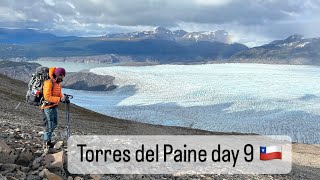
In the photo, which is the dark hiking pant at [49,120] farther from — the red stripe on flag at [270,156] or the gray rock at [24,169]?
the red stripe on flag at [270,156]

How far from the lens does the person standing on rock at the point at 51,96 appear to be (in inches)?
367

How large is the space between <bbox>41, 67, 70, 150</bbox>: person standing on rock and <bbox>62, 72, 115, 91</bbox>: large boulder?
101 m

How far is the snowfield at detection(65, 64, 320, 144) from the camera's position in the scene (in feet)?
196

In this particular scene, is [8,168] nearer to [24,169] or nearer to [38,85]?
[24,169]

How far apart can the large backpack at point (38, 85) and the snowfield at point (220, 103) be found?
155 feet

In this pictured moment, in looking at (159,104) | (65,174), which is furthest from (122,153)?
(159,104)

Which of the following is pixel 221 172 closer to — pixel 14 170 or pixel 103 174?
pixel 103 174

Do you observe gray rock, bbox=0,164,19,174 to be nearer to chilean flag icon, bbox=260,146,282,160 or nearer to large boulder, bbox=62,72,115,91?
chilean flag icon, bbox=260,146,282,160

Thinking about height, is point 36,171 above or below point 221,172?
above

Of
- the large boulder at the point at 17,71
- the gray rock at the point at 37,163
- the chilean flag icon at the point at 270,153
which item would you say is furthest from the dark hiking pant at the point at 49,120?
the large boulder at the point at 17,71

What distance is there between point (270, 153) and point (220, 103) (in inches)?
2165

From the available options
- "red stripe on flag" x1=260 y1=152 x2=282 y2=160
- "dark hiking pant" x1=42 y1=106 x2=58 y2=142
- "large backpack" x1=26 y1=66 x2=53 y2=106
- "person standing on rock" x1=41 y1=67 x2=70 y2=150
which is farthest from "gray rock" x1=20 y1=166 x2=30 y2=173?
"red stripe on flag" x1=260 y1=152 x2=282 y2=160

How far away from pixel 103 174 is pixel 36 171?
173 cm

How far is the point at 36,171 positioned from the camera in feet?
26.8
